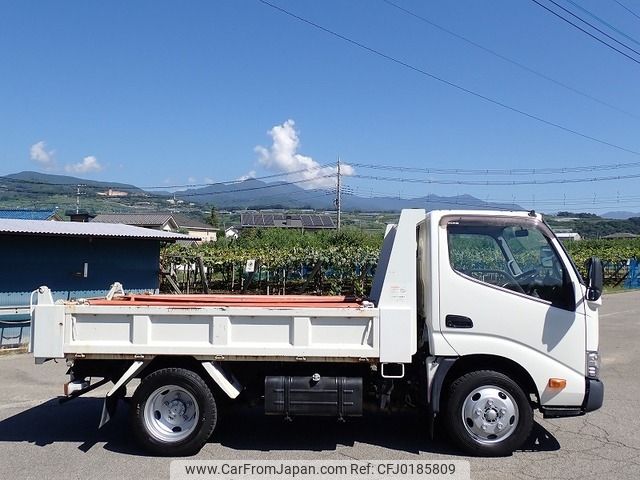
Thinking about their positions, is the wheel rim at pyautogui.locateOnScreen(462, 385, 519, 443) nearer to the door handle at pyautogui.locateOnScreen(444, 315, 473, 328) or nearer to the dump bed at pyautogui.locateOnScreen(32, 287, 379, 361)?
the door handle at pyautogui.locateOnScreen(444, 315, 473, 328)

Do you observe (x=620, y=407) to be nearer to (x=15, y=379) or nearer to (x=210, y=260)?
(x=15, y=379)

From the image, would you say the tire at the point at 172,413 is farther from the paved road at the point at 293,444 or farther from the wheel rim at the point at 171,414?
the paved road at the point at 293,444

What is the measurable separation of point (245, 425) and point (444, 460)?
234 centimetres

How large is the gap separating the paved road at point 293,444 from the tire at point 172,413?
0.16 metres

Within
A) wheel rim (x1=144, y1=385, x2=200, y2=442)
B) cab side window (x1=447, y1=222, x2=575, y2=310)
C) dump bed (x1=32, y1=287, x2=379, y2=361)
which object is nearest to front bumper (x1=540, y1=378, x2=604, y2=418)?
cab side window (x1=447, y1=222, x2=575, y2=310)

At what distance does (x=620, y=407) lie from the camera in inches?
297

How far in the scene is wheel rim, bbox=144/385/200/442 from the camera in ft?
18.5

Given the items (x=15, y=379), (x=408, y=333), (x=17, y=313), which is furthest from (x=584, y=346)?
(x=17, y=313)

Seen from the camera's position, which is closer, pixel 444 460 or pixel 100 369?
pixel 444 460

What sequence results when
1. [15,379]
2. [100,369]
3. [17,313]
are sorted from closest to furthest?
[100,369], [15,379], [17,313]

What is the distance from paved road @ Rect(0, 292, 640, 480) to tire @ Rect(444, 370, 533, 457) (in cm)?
15

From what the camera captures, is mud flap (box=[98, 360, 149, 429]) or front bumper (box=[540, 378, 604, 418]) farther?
mud flap (box=[98, 360, 149, 429])

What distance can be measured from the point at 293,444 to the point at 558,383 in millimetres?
2673

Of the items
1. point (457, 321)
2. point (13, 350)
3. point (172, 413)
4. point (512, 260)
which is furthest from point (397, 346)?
point (13, 350)
